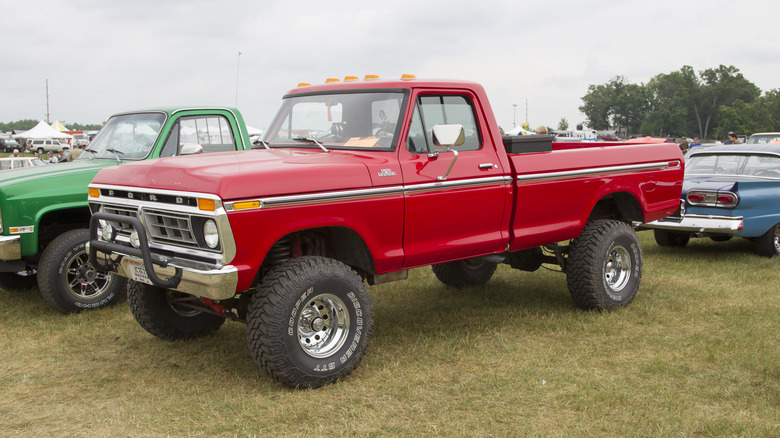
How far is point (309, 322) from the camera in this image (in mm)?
4672

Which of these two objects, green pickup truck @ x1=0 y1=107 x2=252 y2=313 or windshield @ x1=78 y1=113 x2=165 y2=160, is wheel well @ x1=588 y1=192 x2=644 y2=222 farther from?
windshield @ x1=78 y1=113 x2=165 y2=160

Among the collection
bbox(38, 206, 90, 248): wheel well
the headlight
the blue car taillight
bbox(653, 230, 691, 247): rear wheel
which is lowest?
bbox(653, 230, 691, 247): rear wheel

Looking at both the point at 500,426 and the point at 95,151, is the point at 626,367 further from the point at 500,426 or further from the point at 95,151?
the point at 95,151

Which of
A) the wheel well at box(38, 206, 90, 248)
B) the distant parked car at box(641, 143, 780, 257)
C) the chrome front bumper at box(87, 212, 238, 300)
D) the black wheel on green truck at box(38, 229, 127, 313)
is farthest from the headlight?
the distant parked car at box(641, 143, 780, 257)

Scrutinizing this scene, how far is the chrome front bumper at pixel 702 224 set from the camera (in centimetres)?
855

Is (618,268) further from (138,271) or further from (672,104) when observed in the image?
(672,104)

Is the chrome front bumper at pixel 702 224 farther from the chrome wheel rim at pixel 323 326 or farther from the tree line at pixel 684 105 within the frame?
the tree line at pixel 684 105

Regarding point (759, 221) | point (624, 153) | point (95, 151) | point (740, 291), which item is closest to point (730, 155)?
point (759, 221)

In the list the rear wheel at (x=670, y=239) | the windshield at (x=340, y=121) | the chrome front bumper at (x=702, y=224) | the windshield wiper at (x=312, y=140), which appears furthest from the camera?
the rear wheel at (x=670, y=239)

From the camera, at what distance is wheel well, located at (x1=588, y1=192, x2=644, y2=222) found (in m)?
6.86

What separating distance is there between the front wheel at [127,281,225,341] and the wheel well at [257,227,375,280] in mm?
832

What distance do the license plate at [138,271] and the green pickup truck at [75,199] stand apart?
155 centimetres

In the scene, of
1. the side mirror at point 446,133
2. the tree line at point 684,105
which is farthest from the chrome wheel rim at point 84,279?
the tree line at point 684,105

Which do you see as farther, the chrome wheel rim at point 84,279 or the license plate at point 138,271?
the chrome wheel rim at point 84,279
